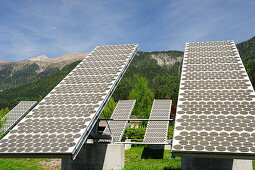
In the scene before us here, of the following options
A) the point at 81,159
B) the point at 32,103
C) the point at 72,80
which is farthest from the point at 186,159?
the point at 32,103

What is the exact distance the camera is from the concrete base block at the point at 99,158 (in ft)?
37.5

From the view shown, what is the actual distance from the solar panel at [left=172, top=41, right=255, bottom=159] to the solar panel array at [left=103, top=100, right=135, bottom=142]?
9691 mm

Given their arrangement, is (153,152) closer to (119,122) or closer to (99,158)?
(119,122)

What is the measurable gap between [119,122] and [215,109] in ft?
49.9

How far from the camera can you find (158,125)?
23688mm

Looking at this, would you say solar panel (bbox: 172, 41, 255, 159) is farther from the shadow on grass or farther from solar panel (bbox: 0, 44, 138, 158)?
the shadow on grass

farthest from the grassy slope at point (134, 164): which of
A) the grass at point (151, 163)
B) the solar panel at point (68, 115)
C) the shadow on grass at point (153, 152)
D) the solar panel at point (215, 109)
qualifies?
the solar panel at point (215, 109)

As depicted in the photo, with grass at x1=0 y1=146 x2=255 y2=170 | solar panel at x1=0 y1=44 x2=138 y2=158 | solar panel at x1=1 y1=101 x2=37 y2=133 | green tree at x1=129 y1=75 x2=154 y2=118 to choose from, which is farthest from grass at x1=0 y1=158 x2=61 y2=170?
green tree at x1=129 y1=75 x2=154 y2=118

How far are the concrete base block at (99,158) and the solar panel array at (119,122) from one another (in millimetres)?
8148

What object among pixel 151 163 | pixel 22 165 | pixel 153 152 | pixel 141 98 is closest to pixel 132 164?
pixel 151 163

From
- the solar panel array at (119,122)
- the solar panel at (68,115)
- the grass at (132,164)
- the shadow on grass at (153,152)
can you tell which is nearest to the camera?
the solar panel at (68,115)

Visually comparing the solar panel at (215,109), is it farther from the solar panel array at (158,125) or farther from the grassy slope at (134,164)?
the solar panel array at (158,125)

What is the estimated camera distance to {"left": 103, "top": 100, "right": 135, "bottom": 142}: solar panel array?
20.9m

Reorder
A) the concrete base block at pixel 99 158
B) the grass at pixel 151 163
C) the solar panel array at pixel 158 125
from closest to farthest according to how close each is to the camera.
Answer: the concrete base block at pixel 99 158 → the grass at pixel 151 163 → the solar panel array at pixel 158 125
